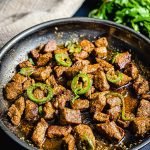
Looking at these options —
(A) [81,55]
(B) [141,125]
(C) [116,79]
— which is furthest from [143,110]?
(A) [81,55]

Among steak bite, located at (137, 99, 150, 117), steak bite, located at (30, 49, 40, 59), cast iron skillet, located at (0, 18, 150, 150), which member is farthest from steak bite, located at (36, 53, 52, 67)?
steak bite, located at (137, 99, 150, 117)

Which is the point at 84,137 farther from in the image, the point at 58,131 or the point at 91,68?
the point at 91,68

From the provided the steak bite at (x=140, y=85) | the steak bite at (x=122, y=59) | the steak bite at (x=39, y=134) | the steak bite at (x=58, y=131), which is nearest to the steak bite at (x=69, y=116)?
the steak bite at (x=58, y=131)

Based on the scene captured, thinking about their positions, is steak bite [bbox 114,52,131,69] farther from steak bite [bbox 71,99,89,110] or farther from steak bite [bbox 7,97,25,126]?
steak bite [bbox 7,97,25,126]

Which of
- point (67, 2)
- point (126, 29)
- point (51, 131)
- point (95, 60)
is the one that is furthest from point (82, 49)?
point (51, 131)

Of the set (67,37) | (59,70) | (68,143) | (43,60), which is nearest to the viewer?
(68,143)

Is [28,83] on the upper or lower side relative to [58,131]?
upper

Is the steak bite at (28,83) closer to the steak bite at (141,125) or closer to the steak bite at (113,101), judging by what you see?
the steak bite at (113,101)

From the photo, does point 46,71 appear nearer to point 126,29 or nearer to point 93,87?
point 93,87
